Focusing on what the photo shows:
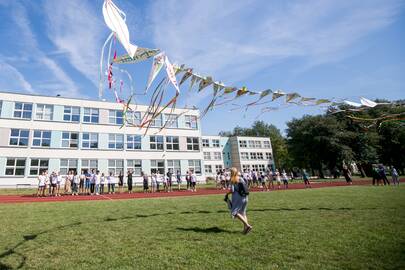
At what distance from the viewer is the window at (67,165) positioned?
29.4 m

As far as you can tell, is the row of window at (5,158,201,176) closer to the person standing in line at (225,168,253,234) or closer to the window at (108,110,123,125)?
the window at (108,110,123,125)

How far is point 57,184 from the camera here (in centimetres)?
2005

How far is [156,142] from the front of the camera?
35750 millimetres

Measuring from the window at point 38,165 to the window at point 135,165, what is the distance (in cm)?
946

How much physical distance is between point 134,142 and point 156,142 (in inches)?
124

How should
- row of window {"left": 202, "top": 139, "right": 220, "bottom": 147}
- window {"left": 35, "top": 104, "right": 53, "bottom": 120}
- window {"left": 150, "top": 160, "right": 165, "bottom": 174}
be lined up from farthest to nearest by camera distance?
row of window {"left": 202, "top": 139, "right": 220, "bottom": 147} → window {"left": 150, "top": 160, "right": 165, "bottom": 174} → window {"left": 35, "top": 104, "right": 53, "bottom": 120}

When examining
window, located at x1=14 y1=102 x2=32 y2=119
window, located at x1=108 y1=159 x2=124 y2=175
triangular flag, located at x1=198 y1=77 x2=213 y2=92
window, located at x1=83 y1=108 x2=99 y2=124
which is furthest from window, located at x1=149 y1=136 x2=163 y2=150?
triangular flag, located at x1=198 y1=77 x2=213 y2=92

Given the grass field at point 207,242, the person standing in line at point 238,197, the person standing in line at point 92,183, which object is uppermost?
the person standing in line at point 92,183

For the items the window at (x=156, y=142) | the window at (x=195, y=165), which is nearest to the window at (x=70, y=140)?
the window at (x=156, y=142)

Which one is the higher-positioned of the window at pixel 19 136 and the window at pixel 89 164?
the window at pixel 19 136

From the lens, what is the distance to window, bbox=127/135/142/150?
3384cm

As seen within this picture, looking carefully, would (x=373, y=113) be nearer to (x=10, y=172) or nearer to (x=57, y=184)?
(x=57, y=184)

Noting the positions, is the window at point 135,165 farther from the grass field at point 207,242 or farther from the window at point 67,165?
the grass field at point 207,242

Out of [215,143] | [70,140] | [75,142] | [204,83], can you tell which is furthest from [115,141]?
[215,143]
